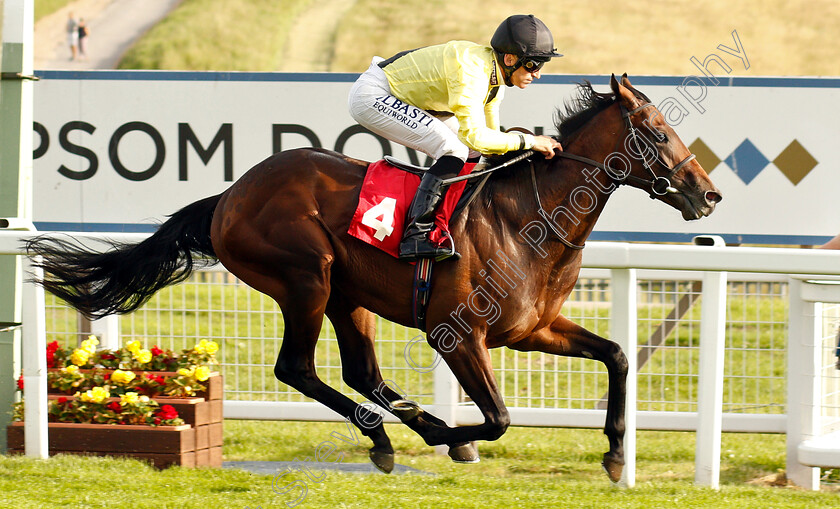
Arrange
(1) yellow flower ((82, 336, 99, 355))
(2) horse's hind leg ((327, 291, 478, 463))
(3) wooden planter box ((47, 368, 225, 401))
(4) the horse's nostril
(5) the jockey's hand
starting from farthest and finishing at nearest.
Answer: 1. (1) yellow flower ((82, 336, 99, 355))
2. (3) wooden planter box ((47, 368, 225, 401))
3. (2) horse's hind leg ((327, 291, 478, 463))
4. (5) the jockey's hand
5. (4) the horse's nostril

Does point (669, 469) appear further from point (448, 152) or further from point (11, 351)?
point (11, 351)

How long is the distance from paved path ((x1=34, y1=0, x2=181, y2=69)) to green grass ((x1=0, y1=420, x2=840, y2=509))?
14.4 m

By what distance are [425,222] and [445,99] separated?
1.61ft

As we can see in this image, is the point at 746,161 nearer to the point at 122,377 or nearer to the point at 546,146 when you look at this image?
the point at 546,146

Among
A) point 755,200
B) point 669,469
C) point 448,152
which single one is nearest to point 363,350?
point 448,152

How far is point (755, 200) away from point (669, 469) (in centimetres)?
142

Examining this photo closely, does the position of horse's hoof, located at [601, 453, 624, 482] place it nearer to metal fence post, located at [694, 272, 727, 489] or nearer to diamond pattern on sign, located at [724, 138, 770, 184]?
metal fence post, located at [694, 272, 727, 489]

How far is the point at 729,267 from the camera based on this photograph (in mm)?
3922

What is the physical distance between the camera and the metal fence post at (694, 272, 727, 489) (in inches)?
157

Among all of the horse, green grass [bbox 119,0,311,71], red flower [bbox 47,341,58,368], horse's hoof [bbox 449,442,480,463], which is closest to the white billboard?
red flower [bbox 47,341,58,368]

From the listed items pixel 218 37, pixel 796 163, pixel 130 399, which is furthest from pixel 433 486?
pixel 218 37

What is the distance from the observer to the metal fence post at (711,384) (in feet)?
13.1

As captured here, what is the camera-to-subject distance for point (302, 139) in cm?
520

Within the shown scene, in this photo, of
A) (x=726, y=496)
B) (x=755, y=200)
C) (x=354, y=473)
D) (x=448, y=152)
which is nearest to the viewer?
(x=448, y=152)
